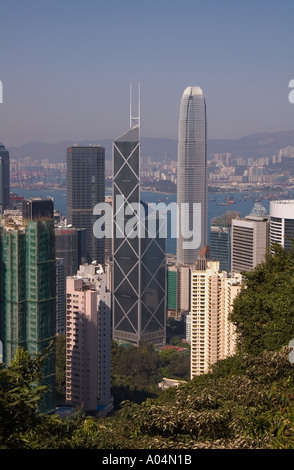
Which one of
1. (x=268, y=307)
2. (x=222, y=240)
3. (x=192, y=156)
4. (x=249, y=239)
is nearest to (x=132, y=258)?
(x=222, y=240)

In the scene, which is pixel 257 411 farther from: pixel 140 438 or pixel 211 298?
pixel 211 298

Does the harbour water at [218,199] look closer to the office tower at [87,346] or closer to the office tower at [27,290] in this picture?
the office tower at [87,346]

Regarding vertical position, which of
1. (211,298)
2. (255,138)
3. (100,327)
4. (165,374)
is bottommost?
(165,374)

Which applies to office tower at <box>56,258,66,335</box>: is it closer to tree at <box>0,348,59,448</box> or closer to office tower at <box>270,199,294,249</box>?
office tower at <box>270,199,294,249</box>

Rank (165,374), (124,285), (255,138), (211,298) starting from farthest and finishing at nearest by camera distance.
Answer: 1. (124,285)
2. (255,138)
3. (165,374)
4. (211,298)

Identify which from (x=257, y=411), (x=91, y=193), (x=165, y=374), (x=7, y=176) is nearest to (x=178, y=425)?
(x=257, y=411)
